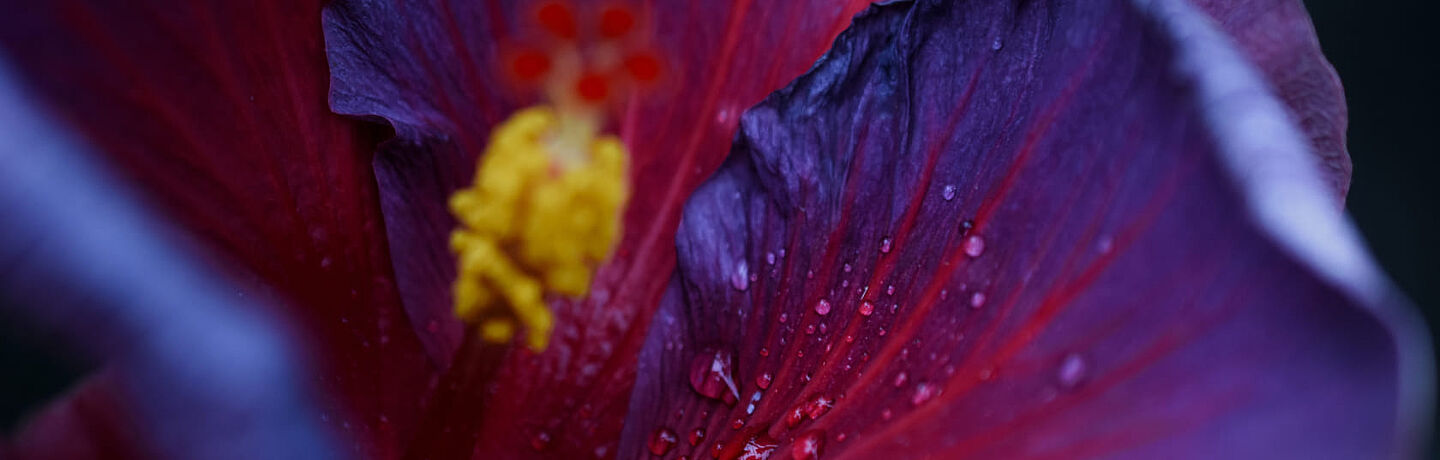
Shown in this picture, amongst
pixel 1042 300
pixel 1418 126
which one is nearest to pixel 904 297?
pixel 1042 300

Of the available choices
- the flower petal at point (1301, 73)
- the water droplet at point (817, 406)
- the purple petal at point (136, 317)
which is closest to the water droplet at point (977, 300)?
the water droplet at point (817, 406)

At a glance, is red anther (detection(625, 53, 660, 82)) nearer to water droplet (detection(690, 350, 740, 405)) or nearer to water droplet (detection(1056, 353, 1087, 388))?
water droplet (detection(690, 350, 740, 405))

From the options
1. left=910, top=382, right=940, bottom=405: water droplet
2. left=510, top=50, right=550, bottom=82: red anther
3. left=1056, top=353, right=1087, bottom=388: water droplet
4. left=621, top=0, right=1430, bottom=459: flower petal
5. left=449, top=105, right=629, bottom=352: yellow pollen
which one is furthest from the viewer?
left=510, top=50, right=550, bottom=82: red anther

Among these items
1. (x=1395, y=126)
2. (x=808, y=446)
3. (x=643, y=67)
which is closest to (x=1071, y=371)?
(x=808, y=446)

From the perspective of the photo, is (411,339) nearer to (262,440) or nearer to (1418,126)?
(262,440)

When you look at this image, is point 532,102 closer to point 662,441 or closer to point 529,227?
point 529,227

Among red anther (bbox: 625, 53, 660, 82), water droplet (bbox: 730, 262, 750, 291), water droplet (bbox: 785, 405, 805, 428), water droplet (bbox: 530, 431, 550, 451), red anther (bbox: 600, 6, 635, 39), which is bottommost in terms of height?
water droplet (bbox: 785, 405, 805, 428)

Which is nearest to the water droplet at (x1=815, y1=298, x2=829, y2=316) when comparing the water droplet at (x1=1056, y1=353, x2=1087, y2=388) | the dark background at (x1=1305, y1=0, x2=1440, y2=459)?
the water droplet at (x1=1056, y1=353, x2=1087, y2=388)
